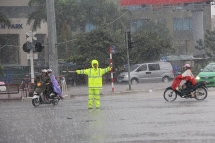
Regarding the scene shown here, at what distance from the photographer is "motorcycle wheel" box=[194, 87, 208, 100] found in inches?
877

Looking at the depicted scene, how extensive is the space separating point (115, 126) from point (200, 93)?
926 centimetres

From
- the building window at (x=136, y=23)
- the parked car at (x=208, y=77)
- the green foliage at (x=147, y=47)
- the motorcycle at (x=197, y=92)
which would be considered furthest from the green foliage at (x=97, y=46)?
the building window at (x=136, y=23)

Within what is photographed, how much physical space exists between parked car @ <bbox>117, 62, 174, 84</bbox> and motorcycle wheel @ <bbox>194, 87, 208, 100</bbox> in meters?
20.1

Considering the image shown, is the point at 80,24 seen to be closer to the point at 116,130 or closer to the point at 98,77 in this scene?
the point at 98,77

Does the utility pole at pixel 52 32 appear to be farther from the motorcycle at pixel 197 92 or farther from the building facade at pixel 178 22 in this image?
the building facade at pixel 178 22

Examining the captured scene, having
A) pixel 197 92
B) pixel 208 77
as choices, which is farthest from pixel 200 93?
pixel 208 77

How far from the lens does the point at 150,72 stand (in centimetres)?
4266

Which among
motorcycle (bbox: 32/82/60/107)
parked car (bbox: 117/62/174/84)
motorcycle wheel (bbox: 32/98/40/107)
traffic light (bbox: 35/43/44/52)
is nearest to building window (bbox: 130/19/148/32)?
parked car (bbox: 117/62/174/84)

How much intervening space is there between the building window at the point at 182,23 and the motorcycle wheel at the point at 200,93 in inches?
2364

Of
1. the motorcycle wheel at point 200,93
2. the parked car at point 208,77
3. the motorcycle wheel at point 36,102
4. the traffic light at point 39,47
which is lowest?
the motorcycle wheel at point 36,102

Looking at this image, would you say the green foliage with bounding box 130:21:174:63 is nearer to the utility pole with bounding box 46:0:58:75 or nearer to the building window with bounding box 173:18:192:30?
the utility pole with bounding box 46:0:58:75

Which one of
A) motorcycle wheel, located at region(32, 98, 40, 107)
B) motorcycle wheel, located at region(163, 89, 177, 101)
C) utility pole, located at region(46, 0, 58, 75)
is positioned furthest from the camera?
utility pole, located at region(46, 0, 58, 75)

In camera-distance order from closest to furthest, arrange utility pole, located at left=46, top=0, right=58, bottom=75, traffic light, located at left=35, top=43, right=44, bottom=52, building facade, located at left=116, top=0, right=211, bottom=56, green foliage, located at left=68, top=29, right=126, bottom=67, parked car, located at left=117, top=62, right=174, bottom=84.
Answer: traffic light, located at left=35, top=43, right=44, bottom=52
utility pole, located at left=46, top=0, right=58, bottom=75
parked car, located at left=117, top=62, right=174, bottom=84
green foliage, located at left=68, top=29, right=126, bottom=67
building facade, located at left=116, top=0, right=211, bottom=56

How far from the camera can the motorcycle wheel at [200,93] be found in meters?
22.3
